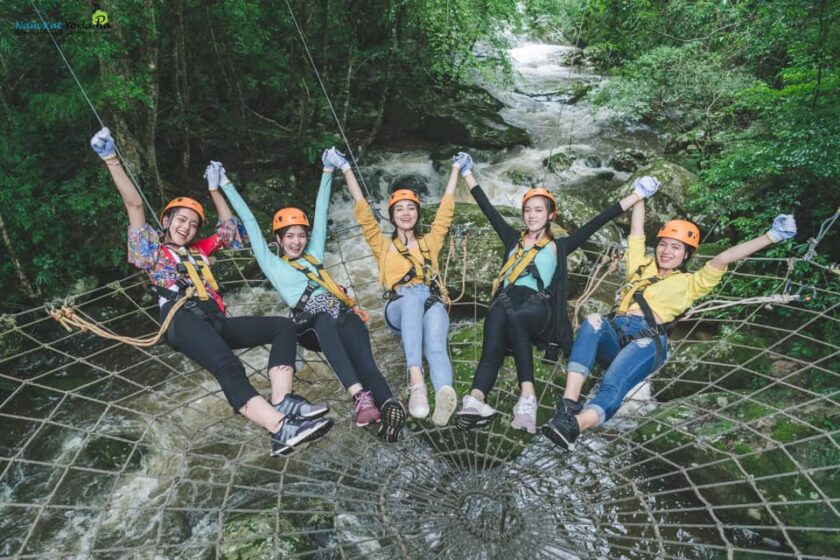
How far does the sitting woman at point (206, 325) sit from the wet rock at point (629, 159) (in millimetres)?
6503

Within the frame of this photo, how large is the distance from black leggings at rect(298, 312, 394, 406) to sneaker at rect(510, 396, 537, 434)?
576 mm

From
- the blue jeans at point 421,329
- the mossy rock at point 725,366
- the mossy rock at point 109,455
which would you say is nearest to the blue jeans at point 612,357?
the blue jeans at point 421,329

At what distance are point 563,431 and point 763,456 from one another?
1707mm

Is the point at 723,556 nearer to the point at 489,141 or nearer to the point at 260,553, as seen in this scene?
the point at 260,553

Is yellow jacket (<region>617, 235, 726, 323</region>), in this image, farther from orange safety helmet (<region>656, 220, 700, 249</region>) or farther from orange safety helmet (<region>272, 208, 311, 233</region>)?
orange safety helmet (<region>272, 208, 311, 233</region>)

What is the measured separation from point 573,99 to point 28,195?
30.1 ft

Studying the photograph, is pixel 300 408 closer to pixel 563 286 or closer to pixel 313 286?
pixel 313 286

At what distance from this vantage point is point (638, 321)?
8.23ft

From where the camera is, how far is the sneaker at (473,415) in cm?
222

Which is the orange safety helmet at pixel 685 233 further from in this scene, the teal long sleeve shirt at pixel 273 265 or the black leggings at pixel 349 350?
the teal long sleeve shirt at pixel 273 265

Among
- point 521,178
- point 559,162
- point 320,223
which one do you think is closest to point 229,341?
point 320,223

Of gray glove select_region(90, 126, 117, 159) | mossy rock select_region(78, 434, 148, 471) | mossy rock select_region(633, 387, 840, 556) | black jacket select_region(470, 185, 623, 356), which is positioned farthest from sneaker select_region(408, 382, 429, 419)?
mossy rock select_region(78, 434, 148, 471)

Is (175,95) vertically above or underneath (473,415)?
above

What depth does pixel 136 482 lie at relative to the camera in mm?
3426
